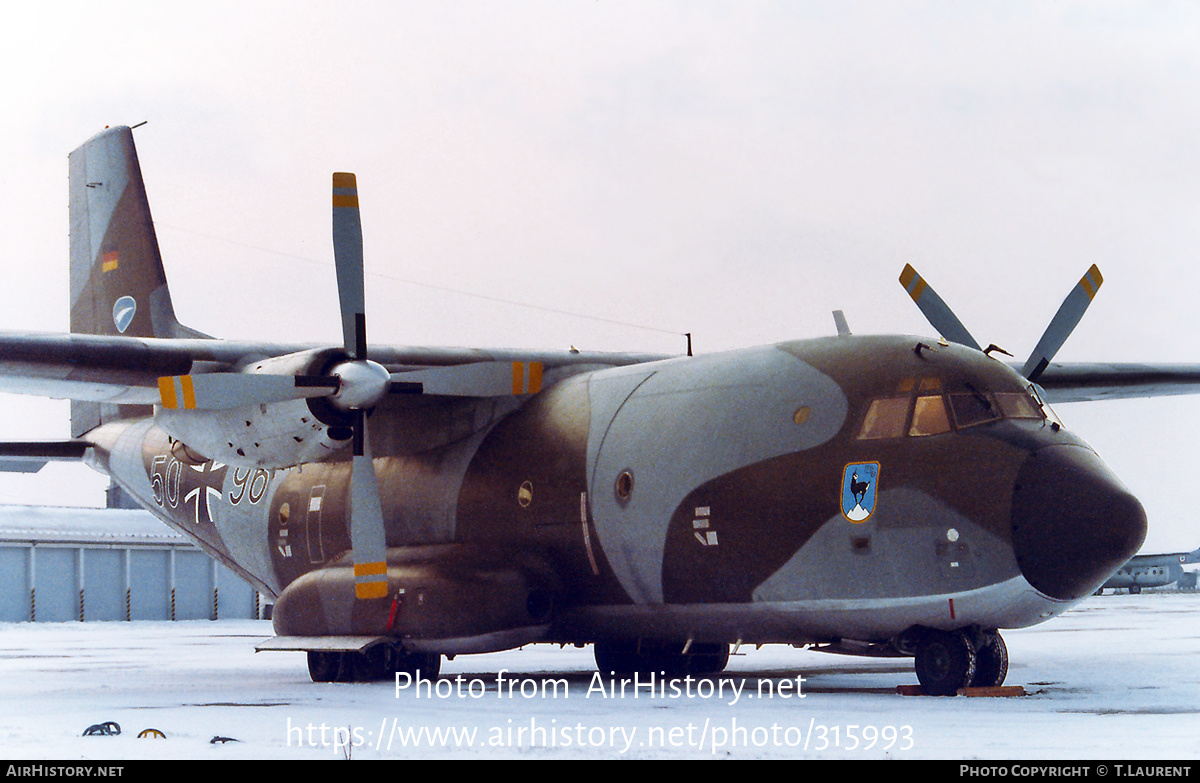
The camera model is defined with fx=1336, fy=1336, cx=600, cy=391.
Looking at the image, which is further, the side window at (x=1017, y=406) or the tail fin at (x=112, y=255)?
the tail fin at (x=112, y=255)

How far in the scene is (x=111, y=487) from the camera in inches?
2041

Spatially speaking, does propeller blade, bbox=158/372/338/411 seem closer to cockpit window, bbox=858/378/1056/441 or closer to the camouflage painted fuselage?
the camouflage painted fuselage

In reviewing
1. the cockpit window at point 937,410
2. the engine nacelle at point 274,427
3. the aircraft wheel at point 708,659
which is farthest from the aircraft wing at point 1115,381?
the engine nacelle at point 274,427

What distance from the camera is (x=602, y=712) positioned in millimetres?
11984

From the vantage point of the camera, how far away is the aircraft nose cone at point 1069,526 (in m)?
11.9

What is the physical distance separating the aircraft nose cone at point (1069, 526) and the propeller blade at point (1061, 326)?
4603 mm

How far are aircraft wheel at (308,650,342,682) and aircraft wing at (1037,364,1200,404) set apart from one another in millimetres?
10170

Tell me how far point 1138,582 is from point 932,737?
226 feet

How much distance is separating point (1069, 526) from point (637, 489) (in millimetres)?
4596

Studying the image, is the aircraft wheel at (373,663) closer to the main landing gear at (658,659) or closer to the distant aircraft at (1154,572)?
the main landing gear at (658,659)

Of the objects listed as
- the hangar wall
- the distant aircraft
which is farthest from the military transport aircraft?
the distant aircraft

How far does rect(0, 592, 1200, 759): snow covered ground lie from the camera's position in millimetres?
9195

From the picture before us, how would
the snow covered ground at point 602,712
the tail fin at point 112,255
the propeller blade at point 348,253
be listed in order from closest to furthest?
the snow covered ground at point 602,712, the propeller blade at point 348,253, the tail fin at point 112,255

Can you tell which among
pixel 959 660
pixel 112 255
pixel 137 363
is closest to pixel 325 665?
pixel 137 363
